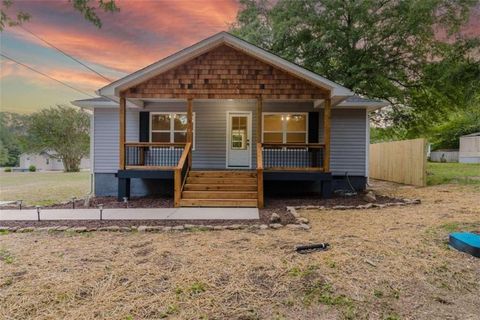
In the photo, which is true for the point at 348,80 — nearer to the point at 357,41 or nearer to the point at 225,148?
the point at 357,41

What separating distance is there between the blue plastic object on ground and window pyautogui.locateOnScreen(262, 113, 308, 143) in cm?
669

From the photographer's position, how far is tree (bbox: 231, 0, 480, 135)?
13.3 meters

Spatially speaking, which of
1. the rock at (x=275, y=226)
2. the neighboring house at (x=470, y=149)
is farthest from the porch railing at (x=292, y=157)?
the neighboring house at (x=470, y=149)

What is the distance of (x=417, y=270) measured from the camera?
3.47 meters

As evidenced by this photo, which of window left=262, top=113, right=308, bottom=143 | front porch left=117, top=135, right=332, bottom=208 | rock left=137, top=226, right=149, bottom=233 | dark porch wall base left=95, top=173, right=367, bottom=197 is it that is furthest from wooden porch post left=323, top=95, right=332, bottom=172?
rock left=137, top=226, right=149, bottom=233

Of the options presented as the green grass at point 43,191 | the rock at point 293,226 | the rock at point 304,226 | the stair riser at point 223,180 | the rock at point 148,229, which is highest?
the stair riser at point 223,180

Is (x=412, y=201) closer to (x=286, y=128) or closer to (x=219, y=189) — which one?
(x=286, y=128)

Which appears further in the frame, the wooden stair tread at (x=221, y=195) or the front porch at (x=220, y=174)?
the wooden stair tread at (x=221, y=195)

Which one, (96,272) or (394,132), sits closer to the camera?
(96,272)

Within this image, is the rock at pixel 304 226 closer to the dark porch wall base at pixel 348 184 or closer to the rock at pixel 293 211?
the rock at pixel 293 211

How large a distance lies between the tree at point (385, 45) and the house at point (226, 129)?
5.03 m

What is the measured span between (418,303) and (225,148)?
28.2 feet

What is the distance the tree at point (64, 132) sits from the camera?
3228 cm

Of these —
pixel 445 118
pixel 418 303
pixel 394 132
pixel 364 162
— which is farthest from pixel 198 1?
pixel 445 118
